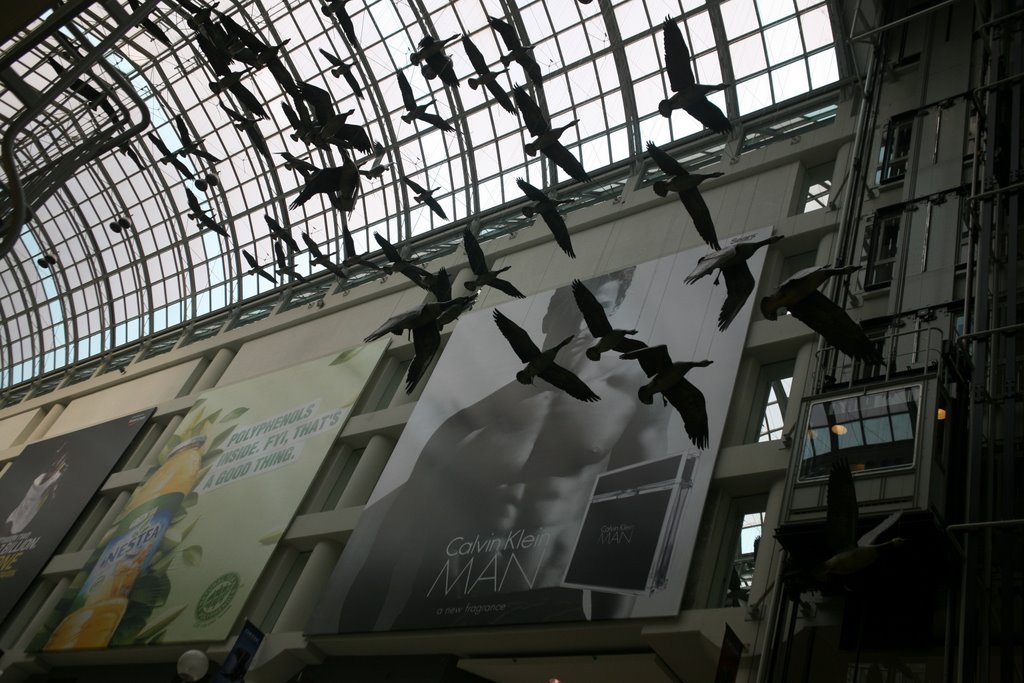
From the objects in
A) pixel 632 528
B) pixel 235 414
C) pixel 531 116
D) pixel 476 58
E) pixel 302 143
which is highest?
pixel 302 143

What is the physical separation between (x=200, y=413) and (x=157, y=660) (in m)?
9.47

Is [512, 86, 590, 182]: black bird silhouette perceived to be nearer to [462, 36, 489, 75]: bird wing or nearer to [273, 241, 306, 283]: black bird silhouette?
[462, 36, 489, 75]: bird wing

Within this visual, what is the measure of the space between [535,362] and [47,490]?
26.0 m

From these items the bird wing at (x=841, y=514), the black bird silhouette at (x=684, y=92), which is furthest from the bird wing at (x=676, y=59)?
the bird wing at (x=841, y=514)

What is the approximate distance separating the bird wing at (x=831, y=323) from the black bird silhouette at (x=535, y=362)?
2649 millimetres

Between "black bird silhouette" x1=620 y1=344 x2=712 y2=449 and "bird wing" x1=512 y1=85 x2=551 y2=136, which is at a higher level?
"bird wing" x1=512 y1=85 x2=551 y2=136

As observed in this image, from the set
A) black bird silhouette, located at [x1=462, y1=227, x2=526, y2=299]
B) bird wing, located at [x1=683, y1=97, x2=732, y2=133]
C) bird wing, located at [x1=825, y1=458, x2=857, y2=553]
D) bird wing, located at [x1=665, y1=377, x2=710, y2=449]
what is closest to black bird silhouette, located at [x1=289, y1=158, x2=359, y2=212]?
black bird silhouette, located at [x1=462, y1=227, x2=526, y2=299]

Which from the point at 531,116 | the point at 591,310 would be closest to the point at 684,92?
the point at 591,310

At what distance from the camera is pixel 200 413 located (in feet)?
95.2

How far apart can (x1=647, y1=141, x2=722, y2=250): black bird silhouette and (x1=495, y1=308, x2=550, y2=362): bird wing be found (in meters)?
2.59

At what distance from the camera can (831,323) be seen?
9852 mm

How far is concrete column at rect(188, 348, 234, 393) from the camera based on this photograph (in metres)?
31.8

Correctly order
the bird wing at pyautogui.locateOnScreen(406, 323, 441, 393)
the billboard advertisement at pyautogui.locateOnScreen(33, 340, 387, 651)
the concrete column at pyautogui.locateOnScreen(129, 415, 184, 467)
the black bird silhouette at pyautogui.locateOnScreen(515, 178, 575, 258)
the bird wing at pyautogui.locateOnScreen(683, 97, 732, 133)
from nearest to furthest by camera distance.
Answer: the bird wing at pyautogui.locateOnScreen(683, 97, 732, 133), the bird wing at pyautogui.locateOnScreen(406, 323, 441, 393), the black bird silhouette at pyautogui.locateOnScreen(515, 178, 575, 258), the billboard advertisement at pyautogui.locateOnScreen(33, 340, 387, 651), the concrete column at pyautogui.locateOnScreen(129, 415, 184, 467)

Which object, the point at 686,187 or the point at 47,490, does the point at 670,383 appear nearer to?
the point at 686,187
